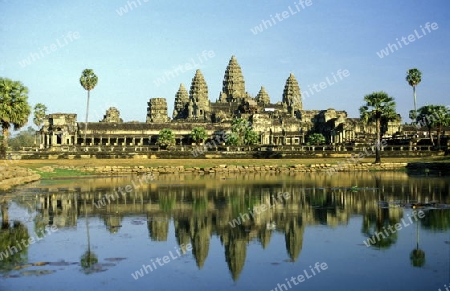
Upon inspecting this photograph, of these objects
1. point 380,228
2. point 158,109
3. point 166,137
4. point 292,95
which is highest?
point 292,95

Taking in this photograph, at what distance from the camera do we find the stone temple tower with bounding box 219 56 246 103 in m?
162

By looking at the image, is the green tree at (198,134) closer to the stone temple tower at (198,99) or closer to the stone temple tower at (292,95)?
the stone temple tower at (198,99)

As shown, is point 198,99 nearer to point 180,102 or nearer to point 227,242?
point 180,102

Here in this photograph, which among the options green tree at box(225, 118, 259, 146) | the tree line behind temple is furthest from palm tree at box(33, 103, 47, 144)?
green tree at box(225, 118, 259, 146)

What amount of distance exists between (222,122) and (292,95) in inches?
1554

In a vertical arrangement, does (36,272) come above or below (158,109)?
below

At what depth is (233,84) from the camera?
162500 millimetres

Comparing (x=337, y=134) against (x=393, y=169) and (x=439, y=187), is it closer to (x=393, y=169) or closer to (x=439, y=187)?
(x=393, y=169)

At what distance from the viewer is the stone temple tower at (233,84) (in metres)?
162

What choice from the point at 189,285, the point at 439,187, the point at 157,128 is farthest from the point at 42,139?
the point at 189,285

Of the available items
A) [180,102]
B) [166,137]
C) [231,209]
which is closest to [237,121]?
[166,137]

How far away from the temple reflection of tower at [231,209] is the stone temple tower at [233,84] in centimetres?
12136

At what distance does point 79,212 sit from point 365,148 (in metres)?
56.6

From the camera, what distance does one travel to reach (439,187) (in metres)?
38.2
